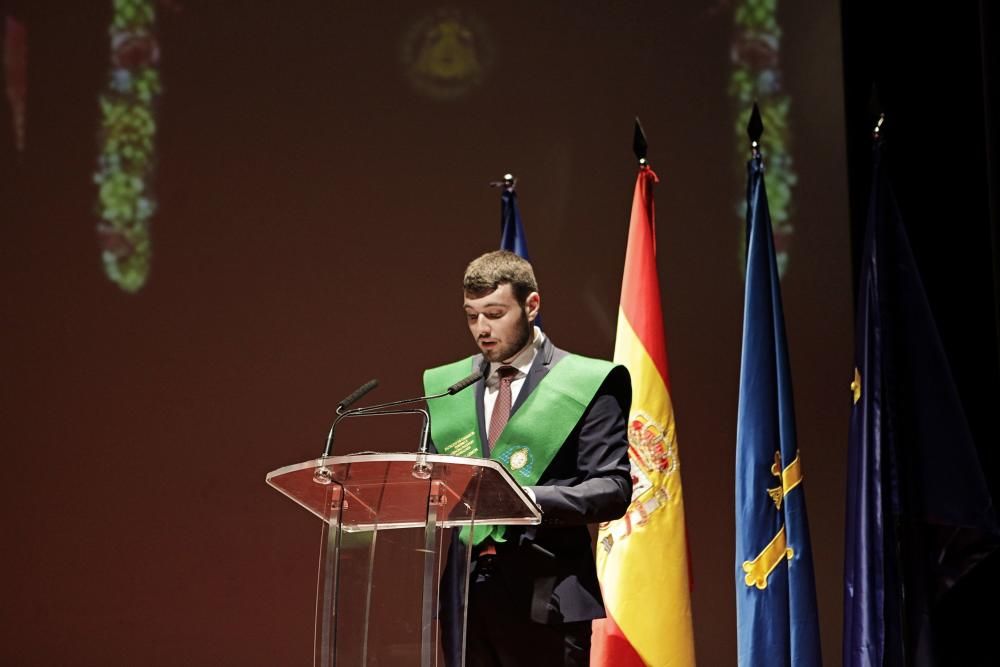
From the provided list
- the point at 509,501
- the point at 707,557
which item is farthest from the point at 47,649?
the point at 509,501

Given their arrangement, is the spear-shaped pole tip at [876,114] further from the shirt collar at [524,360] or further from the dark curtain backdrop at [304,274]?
the shirt collar at [524,360]

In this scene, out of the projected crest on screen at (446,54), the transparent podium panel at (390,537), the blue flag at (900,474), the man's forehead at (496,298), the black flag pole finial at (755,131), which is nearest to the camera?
the transparent podium panel at (390,537)

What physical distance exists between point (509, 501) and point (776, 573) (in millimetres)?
1513

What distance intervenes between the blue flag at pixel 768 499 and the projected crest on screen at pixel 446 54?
134 centimetres

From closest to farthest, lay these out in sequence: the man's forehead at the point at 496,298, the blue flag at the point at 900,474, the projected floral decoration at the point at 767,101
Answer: the man's forehead at the point at 496,298, the blue flag at the point at 900,474, the projected floral decoration at the point at 767,101

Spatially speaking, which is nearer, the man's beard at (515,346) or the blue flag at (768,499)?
the man's beard at (515,346)

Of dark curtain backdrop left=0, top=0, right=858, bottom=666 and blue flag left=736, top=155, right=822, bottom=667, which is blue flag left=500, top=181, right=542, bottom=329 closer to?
dark curtain backdrop left=0, top=0, right=858, bottom=666

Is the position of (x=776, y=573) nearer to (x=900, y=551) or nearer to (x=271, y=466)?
(x=900, y=551)

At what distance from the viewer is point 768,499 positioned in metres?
3.27

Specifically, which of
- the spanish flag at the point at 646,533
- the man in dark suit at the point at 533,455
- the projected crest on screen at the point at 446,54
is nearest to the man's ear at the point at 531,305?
the man in dark suit at the point at 533,455

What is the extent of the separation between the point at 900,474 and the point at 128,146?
2.95 m

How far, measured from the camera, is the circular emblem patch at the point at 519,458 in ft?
7.63

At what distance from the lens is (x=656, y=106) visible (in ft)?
14.0

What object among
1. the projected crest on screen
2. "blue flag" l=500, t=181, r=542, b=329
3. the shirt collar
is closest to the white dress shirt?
the shirt collar
